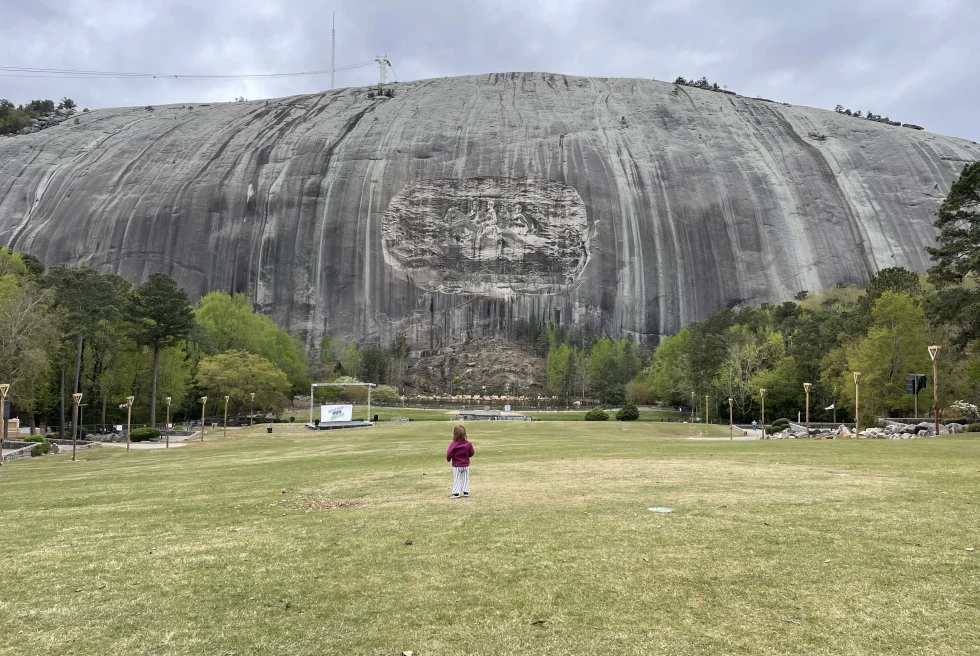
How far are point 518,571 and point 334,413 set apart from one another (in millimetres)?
51147

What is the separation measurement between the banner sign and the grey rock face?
55.3m

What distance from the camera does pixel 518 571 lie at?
21.4 feet

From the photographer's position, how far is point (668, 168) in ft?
379

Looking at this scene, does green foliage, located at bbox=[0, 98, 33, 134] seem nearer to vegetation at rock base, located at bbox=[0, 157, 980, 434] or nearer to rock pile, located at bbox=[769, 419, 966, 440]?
vegetation at rock base, located at bbox=[0, 157, 980, 434]

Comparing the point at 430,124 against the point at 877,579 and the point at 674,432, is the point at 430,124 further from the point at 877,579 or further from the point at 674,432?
the point at 877,579

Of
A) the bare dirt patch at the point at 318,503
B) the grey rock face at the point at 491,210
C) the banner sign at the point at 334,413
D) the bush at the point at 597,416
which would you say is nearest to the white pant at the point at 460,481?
the bare dirt patch at the point at 318,503

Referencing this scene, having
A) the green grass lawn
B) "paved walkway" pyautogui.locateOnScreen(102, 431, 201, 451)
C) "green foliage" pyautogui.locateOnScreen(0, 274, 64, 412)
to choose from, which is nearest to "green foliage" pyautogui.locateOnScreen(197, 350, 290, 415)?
"paved walkway" pyautogui.locateOnScreen(102, 431, 201, 451)

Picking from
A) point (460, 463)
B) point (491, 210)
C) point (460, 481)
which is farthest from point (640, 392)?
point (460, 463)

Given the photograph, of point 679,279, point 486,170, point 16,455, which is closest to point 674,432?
point 16,455

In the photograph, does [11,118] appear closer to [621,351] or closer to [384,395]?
[384,395]

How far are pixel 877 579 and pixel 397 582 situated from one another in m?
4.53

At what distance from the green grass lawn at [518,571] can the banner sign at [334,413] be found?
140 ft

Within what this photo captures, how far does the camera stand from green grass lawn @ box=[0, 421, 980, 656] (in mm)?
4961

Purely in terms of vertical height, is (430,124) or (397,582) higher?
(430,124)
